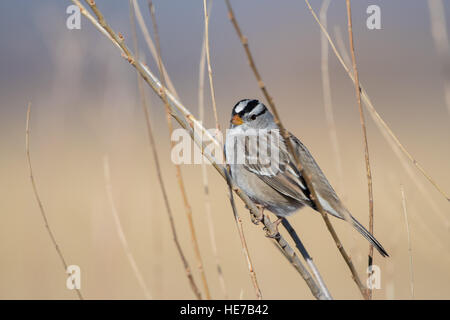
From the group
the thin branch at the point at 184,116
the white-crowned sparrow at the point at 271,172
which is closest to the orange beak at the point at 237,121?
the white-crowned sparrow at the point at 271,172

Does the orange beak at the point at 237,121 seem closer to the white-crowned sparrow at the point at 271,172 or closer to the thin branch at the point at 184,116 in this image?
the white-crowned sparrow at the point at 271,172

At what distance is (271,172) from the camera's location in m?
3.63

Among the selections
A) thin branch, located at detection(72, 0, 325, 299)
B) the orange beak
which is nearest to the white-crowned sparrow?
the orange beak

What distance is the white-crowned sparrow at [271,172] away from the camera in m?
3.45

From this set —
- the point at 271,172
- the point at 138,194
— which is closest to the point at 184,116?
the point at 271,172

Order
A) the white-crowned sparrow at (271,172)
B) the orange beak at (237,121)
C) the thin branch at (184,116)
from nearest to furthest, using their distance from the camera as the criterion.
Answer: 1. the thin branch at (184,116)
2. the white-crowned sparrow at (271,172)
3. the orange beak at (237,121)

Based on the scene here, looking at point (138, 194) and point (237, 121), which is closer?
point (237, 121)

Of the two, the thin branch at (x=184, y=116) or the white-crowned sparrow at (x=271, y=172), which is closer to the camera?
the thin branch at (x=184, y=116)

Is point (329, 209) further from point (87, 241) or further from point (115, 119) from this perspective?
point (87, 241)

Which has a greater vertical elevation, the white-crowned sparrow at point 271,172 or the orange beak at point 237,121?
the orange beak at point 237,121

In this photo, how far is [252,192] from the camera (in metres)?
3.62

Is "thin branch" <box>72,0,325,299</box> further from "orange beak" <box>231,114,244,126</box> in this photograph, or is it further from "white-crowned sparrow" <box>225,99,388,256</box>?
"orange beak" <box>231,114,244,126</box>

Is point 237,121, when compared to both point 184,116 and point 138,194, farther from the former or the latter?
point 138,194

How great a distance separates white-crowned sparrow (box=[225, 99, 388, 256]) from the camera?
345 centimetres
